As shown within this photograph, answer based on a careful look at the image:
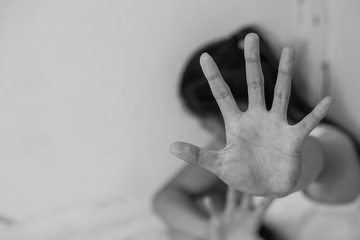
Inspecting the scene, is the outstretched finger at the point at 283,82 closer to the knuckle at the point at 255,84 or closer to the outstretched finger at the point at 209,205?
the knuckle at the point at 255,84

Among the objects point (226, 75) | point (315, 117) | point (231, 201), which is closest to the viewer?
point (315, 117)

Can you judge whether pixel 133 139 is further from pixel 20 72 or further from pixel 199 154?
pixel 199 154

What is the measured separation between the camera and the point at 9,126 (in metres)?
1.31

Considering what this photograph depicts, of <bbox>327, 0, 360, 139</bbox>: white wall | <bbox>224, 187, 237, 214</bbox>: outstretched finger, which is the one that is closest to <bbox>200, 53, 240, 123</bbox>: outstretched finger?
<bbox>224, 187, 237, 214</bbox>: outstretched finger

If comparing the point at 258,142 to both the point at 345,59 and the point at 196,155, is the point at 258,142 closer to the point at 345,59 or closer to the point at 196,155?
the point at 196,155

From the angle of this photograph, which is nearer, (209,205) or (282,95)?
(282,95)

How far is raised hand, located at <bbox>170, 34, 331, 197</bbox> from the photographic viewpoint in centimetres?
79

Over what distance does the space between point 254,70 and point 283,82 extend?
0.05 m

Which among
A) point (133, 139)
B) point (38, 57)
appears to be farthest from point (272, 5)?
point (38, 57)

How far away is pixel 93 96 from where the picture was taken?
1.36 metres

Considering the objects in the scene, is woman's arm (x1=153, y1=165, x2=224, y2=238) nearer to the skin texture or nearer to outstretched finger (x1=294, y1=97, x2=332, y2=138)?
the skin texture

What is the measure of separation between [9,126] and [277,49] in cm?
77

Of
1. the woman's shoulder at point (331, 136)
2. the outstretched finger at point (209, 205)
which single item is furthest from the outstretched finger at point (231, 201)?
the woman's shoulder at point (331, 136)

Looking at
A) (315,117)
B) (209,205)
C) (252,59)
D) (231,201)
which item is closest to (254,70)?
(252,59)
